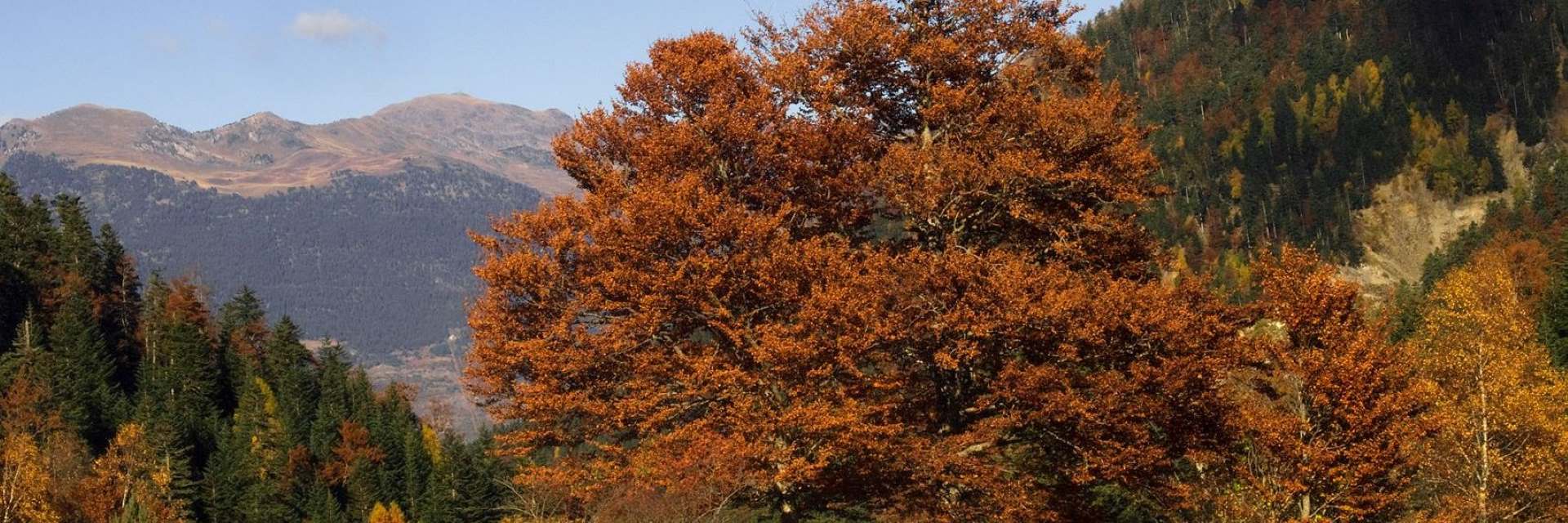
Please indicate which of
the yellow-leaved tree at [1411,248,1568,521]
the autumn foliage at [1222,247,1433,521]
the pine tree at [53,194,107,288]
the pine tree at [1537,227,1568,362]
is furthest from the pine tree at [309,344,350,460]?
the autumn foliage at [1222,247,1433,521]

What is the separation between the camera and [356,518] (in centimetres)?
9075

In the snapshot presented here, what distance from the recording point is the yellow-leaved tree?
32812mm

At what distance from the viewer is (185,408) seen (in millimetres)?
89438

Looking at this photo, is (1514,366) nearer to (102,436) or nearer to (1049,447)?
(1049,447)

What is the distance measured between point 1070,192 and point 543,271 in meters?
11.1

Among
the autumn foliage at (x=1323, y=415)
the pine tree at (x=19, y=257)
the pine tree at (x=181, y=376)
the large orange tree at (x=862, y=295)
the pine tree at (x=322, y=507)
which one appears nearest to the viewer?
the large orange tree at (x=862, y=295)

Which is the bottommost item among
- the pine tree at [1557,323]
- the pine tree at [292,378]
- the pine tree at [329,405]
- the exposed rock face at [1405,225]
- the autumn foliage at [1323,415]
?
the exposed rock face at [1405,225]

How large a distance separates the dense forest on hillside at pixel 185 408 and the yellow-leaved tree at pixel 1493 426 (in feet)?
163

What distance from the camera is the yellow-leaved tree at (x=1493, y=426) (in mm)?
32812

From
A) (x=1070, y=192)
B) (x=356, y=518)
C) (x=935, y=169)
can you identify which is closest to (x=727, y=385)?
(x=935, y=169)

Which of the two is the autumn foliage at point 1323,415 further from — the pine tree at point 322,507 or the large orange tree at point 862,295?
the pine tree at point 322,507

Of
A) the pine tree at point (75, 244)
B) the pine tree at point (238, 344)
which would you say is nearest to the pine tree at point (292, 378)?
the pine tree at point (238, 344)

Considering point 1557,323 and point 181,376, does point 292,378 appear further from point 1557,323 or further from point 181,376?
point 1557,323

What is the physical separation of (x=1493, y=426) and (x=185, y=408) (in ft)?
273
